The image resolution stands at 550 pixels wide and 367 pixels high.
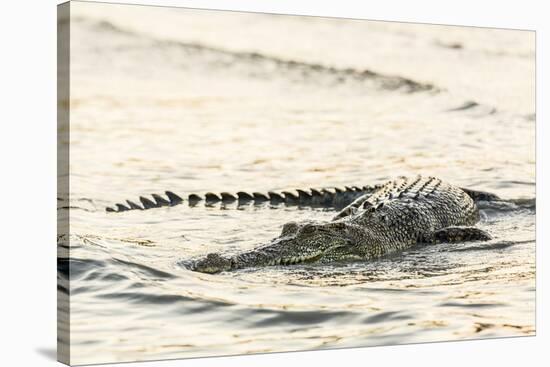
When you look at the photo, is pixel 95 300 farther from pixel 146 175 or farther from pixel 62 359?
pixel 146 175

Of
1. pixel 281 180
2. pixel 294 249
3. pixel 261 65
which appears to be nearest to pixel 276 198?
pixel 281 180

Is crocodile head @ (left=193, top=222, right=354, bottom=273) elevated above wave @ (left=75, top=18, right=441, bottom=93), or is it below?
below

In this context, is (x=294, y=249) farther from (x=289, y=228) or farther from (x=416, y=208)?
(x=416, y=208)

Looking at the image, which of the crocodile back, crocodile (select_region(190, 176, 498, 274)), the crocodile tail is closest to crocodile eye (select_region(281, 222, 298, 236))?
crocodile (select_region(190, 176, 498, 274))

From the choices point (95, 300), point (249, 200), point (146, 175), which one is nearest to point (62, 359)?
point (95, 300)

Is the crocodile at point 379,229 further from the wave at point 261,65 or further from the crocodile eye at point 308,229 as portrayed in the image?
the wave at point 261,65

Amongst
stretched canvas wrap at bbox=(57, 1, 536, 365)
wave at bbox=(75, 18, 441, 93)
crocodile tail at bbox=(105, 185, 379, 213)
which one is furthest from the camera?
crocodile tail at bbox=(105, 185, 379, 213)

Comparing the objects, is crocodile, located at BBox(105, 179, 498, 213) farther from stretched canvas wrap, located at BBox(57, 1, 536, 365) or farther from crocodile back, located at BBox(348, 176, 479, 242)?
crocodile back, located at BBox(348, 176, 479, 242)
